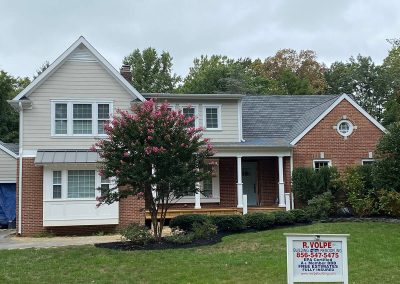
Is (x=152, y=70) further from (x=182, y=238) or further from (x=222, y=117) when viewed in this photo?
(x=182, y=238)

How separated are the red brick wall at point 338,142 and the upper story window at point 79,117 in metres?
8.54

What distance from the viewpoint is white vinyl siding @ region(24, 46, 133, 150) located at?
69.1ft

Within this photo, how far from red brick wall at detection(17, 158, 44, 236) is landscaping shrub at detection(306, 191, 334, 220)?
34.0 ft

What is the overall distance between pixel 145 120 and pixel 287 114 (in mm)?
13365

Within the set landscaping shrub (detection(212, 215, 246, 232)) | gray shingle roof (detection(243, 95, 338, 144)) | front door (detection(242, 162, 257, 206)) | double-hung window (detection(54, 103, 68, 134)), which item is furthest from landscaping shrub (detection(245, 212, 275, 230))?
double-hung window (detection(54, 103, 68, 134))

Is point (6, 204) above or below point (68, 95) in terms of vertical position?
below

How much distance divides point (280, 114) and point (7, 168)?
45.4 ft

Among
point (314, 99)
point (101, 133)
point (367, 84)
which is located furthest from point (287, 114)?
point (367, 84)

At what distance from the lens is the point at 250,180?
1017 inches

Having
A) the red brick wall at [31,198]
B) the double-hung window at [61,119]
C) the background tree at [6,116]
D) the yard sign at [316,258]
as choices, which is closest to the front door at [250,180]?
the double-hung window at [61,119]

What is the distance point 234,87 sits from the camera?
44812 millimetres

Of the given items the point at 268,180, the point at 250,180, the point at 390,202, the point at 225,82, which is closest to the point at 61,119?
the point at 250,180

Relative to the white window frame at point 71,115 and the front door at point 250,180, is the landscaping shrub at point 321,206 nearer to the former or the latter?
the front door at point 250,180

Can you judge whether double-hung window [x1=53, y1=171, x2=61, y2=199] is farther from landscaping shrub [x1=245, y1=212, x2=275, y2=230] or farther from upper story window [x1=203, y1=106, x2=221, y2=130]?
landscaping shrub [x1=245, y1=212, x2=275, y2=230]
